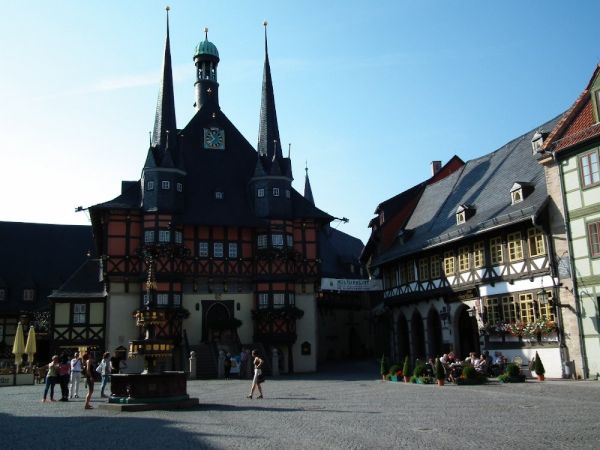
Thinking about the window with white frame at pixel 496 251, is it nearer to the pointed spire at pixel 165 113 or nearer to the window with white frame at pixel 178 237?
the window with white frame at pixel 178 237

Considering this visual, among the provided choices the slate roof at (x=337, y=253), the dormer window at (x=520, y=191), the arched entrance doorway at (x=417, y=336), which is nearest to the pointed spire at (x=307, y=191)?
the slate roof at (x=337, y=253)

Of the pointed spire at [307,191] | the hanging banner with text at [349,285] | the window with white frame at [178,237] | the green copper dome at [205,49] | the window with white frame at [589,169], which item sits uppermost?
the green copper dome at [205,49]

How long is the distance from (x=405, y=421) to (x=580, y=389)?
31.7ft

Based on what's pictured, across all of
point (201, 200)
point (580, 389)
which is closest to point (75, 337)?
point (201, 200)

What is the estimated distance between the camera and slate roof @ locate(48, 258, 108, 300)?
144ft

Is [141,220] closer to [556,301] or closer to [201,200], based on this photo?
[201,200]

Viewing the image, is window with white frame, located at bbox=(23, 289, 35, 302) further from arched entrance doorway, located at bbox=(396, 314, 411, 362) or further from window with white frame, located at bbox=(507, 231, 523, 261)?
window with white frame, located at bbox=(507, 231, 523, 261)

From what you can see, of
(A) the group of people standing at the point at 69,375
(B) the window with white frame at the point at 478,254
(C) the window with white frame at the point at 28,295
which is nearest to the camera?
(A) the group of people standing at the point at 69,375

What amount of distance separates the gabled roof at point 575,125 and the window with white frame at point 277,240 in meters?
19.3

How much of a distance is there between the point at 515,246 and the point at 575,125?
5.85m

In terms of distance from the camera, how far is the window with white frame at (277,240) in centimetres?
4384

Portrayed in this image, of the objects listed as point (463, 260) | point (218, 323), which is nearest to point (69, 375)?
point (218, 323)

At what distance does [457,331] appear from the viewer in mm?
35281

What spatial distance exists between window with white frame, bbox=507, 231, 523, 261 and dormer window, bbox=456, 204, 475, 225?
4166 mm
